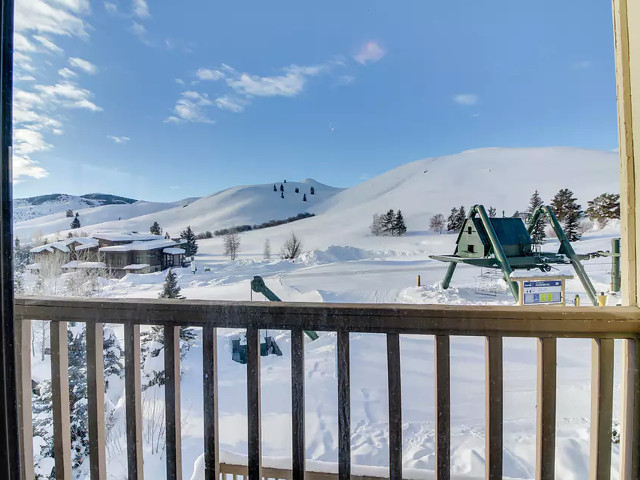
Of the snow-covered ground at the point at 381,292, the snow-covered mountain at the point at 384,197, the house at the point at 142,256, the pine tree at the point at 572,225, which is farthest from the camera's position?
the snow-covered mountain at the point at 384,197

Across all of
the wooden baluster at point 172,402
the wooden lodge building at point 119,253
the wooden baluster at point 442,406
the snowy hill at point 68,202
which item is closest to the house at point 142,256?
the wooden lodge building at point 119,253

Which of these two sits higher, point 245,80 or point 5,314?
point 245,80

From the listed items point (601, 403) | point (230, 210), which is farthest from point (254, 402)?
point (230, 210)

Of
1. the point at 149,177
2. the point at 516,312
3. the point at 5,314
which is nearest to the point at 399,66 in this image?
the point at 516,312

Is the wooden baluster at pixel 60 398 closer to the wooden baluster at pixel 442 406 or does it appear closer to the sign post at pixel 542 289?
the wooden baluster at pixel 442 406

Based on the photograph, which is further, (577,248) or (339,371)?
(577,248)

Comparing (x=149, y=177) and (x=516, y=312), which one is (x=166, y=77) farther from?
(x=516, y=312)

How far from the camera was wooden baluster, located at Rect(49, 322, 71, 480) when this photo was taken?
98 cm

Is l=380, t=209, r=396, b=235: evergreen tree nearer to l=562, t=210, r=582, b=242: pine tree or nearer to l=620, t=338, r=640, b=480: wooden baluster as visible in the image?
l=562, t=210, r=582, b=242: pine tree

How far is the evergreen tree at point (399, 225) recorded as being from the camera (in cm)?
187

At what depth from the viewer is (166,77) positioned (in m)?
1.68

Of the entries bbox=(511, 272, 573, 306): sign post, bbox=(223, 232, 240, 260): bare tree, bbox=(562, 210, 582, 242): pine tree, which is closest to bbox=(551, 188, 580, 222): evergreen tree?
bbox=(562, 210, 582, 242): pine tree

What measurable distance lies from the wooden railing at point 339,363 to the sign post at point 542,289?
317 millimetres

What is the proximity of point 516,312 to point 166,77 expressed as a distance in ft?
6.61
